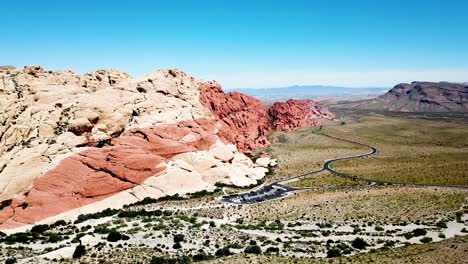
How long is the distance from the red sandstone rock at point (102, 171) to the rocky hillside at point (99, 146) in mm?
176

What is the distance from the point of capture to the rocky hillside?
250 ft

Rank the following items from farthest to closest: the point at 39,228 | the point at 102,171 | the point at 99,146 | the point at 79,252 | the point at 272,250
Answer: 1. the point at 99,146
2. the point at 102,171
3. the point at 39,228
4. the point at 272,250
5. the point at 79,252

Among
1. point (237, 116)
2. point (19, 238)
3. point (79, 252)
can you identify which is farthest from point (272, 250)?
point (237, 116)

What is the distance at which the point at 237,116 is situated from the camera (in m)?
156

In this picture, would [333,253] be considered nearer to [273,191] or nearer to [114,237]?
[114,237]

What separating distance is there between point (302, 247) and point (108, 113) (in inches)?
2456

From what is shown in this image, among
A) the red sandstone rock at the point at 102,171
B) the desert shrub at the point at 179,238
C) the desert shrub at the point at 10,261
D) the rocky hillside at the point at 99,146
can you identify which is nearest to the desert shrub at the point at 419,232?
the desert shrub at the point at 179,238

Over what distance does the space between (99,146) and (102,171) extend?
785 cm

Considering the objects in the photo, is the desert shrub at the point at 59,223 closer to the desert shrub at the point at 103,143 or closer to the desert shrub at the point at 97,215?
the desert shrub at the point at 97,215

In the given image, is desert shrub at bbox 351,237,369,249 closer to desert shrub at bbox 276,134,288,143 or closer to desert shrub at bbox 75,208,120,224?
desert shrub at bbox 75,208,120,224

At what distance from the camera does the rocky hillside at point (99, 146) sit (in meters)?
76.1

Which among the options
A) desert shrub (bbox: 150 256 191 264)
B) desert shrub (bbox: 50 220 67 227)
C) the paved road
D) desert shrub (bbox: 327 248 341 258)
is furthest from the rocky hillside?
desert shrub (bbox: 327 248 341 258)

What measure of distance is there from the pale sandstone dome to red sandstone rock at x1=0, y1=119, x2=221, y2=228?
251mm

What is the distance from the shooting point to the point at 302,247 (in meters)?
52.8
